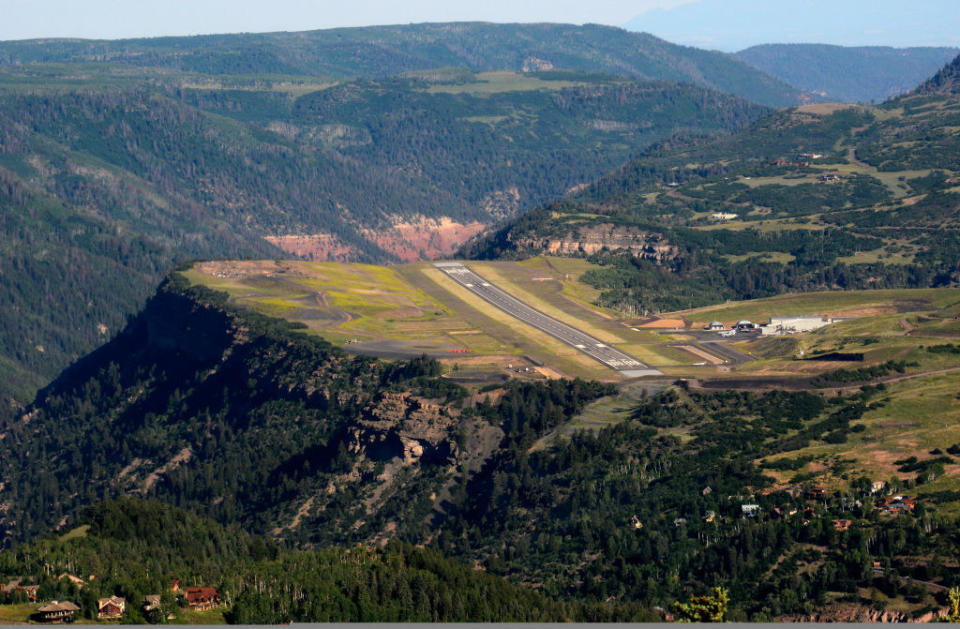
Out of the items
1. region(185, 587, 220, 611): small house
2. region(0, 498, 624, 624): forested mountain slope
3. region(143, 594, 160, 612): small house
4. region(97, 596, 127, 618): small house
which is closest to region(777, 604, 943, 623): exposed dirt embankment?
region(0, 498, 624, 624): forested mountain slope

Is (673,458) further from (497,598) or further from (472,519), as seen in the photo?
(497,598)

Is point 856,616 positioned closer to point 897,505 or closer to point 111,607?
point 897,505

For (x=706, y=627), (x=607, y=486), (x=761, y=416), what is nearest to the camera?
(x=706, y=627)

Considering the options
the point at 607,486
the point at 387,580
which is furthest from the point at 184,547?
the point at 607,486

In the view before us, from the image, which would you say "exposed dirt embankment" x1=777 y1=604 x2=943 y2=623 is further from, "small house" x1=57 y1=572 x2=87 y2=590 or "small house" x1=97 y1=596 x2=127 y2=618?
"small house" x1=57 y1=572 x2=87 y2=590

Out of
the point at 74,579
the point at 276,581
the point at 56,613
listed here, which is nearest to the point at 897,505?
the point at 276,581

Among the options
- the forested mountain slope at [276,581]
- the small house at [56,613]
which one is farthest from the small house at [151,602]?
the small house at [56,613]

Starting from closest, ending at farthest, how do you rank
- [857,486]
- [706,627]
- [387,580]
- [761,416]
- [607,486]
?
[706,627]
[387,580]
[857,486]
[607,486]
[761,416]
